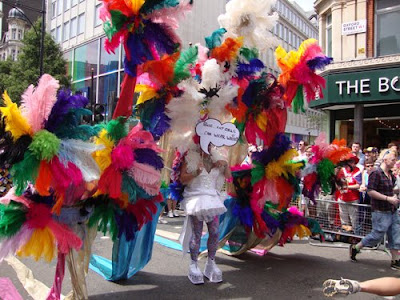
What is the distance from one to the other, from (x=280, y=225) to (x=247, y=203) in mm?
484

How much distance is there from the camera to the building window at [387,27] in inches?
469

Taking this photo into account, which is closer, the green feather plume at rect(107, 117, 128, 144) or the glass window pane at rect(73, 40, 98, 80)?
the green feather plume at rect(107, 117, 128, 144)

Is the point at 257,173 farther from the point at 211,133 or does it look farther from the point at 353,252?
the point at 353,252

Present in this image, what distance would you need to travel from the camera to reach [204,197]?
3633 millimetres

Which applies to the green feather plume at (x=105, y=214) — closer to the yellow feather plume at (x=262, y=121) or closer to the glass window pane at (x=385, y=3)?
the yellow feather plume at (x=262, y=121)

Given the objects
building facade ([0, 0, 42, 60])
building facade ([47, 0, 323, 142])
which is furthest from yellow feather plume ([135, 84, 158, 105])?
building facade ([0, 0, 42, 60])

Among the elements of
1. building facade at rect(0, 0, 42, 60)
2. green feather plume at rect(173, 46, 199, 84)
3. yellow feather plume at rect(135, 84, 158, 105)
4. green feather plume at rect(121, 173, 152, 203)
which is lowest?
green feather plume at rect(121, 173, 152, 203)

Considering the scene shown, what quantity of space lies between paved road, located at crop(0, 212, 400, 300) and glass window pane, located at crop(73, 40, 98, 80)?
87.1 ft

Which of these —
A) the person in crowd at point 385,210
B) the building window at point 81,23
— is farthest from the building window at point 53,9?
the person in crowd at point 385,210

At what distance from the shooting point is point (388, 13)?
12.0 meters

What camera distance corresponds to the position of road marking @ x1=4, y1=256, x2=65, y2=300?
3.26m

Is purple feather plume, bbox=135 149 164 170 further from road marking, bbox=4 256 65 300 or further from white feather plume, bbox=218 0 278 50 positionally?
white feather plume, bbox=218 0 278 50

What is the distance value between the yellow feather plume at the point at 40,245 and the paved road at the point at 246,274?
101 centimetres

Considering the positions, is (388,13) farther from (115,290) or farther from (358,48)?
(115,290)
